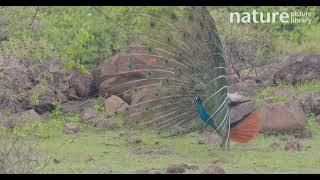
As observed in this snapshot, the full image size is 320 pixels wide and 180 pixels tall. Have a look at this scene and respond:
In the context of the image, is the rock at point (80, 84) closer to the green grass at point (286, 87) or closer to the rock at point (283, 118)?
the green grass at point (286, 87)

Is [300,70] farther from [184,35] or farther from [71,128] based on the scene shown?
[71,128]

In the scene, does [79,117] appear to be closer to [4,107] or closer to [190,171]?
[4,107]

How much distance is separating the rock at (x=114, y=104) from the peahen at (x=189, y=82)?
1.94 metres

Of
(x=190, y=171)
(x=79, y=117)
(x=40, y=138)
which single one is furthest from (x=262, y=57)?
(x=190, y=171)

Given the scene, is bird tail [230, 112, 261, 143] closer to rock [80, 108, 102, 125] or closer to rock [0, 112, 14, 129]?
rock [80, 108, 102, 125]

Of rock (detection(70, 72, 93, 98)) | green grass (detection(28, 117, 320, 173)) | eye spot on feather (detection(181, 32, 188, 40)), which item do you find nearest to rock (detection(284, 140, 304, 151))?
green grass (detection(28, 117, 320, 173))

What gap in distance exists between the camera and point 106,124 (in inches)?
545

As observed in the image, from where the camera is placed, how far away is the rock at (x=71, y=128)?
1345 cm

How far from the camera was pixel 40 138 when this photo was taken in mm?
12797

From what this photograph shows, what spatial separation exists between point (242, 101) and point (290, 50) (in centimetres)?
584

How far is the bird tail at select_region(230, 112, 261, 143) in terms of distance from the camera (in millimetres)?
11805

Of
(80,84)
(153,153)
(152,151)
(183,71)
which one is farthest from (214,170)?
(80,84)

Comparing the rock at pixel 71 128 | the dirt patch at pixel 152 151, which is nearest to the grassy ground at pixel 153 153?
the dirt patch at pixel 152 151

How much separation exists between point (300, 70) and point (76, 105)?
14.1 feet
